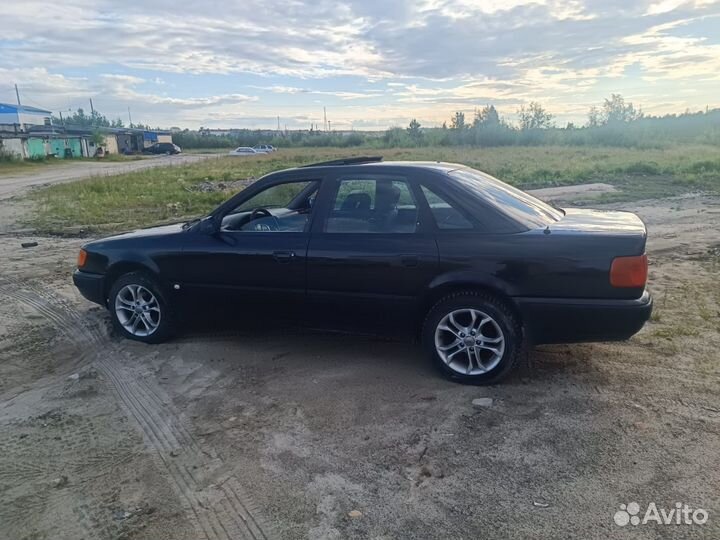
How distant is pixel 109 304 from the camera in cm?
563

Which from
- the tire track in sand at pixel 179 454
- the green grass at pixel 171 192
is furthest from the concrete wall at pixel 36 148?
the tire track in sand at pixel 179 454

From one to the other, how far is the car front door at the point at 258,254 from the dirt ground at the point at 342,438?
521mm

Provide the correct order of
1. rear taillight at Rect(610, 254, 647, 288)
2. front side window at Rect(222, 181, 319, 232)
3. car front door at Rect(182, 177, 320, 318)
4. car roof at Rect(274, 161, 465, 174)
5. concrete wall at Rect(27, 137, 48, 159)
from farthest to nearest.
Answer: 1. concrete wall at Rect(27, 137, 48, 159)
2. front side window at Rect(222, 181, 319, 232)
3. car front door at Rect(182, 177, 320, 318)
4. car roof at Rect(274, 161, 465, 174)
5. rear taillight at Rect(610, 254, 647, 288)

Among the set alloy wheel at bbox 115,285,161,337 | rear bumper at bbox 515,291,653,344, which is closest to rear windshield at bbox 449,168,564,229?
rear bumper at bbox 515,291,653,344

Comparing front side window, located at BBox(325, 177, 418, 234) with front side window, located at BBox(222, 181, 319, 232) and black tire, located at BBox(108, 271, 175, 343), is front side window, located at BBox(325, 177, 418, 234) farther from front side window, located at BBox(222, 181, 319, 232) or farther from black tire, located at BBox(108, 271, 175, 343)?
black tire, located at BBox(108, 271, 175, 343)

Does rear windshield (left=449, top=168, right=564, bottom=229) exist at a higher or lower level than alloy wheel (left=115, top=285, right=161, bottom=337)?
higher

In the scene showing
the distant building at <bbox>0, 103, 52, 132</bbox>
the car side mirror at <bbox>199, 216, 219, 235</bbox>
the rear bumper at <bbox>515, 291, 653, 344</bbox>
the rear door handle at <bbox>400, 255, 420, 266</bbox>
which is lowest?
the rear bumper at <bbox>515, 291, 653, 344</bbox>

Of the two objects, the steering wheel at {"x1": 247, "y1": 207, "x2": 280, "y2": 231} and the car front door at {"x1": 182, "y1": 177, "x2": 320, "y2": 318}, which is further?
the steering wheel at {"x1": 247, "y1": 207, "x2": 280, "y2": 231}

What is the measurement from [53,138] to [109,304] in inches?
2257

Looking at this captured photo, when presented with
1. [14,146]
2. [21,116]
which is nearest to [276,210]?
[14,146]

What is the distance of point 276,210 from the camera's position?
5.33 meters

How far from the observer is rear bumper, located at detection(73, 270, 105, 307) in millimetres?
5668

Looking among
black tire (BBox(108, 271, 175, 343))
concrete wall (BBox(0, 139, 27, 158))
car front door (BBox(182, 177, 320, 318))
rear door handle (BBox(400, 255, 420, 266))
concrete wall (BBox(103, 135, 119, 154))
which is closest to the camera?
rear door handle (BBox(400, 255, 420, 266))

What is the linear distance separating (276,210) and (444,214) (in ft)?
5.37
